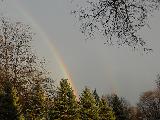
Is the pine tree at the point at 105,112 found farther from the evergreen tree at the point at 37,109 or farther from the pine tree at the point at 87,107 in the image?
the evergreen tree at the point at 37,109

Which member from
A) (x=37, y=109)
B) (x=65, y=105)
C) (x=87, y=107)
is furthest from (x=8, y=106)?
(x=87, y=107)

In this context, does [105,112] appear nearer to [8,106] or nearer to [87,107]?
[87,107]

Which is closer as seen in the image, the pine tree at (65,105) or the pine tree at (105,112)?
the pine tree at (65,105)

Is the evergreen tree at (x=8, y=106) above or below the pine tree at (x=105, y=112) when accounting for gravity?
below

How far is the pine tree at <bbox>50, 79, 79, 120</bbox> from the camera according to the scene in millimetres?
48719

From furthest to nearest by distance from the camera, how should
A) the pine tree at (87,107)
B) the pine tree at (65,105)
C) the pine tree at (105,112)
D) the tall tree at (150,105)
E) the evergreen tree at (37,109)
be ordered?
1. the tall tree at (150,105)
2. the pine tree at (105,112)
3. the pine tree at (87,107)
4. the pine tree at (65,105)
5. the evergreen tree at (37,109)

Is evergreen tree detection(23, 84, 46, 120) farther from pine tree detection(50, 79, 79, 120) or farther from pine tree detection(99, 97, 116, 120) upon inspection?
pine tree detection(99, 97, 116, 120)

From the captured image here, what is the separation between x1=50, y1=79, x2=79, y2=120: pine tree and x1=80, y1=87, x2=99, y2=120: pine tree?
16.9ft

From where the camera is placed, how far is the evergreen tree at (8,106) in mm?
41344

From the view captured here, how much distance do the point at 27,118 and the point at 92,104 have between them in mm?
13889

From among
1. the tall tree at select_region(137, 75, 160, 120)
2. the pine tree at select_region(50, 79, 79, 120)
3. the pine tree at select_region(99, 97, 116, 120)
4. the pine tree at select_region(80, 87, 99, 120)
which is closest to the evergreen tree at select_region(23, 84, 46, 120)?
the pine tree at select_region(50, 79, 79, 120)

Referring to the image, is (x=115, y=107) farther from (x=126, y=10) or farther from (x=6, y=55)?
(x=126, y=10)

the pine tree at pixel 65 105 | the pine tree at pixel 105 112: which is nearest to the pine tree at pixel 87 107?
the pine tree at pixel 105 112

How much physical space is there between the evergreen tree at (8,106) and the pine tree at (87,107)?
51.1ft
